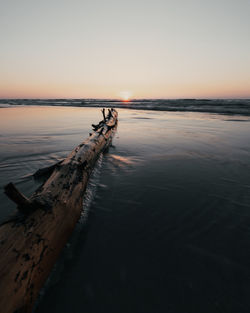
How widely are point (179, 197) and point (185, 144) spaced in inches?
141

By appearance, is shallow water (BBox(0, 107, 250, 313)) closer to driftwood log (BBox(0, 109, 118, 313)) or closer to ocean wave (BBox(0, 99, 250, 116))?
driftwood log (BBox(0, 109, 118, 313))

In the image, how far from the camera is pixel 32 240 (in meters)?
1.29

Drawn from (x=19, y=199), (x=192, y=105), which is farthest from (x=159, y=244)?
(x=192, y=105)

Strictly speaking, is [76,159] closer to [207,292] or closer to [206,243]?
[206,243]

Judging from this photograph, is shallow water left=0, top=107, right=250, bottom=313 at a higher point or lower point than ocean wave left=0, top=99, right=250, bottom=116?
lower

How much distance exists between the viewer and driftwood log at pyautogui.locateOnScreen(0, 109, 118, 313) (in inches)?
41.5

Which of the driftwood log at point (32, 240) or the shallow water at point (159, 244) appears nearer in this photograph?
the driftwood log at point (32, 240)

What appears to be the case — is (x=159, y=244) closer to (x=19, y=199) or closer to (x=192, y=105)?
(x=19, y=199)

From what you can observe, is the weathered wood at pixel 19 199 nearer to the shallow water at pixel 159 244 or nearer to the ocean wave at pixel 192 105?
the shallow water at pixel 159 244

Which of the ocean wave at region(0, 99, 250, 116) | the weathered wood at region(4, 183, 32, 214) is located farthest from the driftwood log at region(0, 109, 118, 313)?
the ocean wave at region(0, 99, 250, 116)

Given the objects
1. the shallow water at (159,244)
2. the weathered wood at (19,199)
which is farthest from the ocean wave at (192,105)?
the weathered wood at (19,199)

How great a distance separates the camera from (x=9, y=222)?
1336mm

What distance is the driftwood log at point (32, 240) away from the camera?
1.05 meters

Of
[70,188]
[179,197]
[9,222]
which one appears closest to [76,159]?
[70,188]
